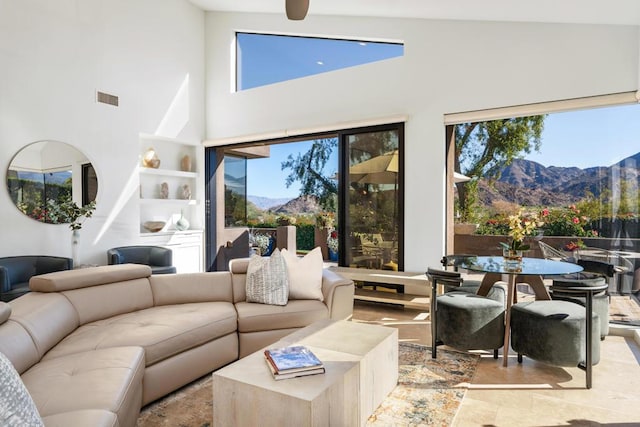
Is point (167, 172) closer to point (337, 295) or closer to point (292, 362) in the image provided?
point (337, 295)

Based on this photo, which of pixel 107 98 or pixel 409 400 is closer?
pixel 409 400

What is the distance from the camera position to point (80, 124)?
4977 mm

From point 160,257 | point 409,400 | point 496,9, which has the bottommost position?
point 409,400

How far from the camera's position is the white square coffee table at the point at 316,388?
1.73 meters

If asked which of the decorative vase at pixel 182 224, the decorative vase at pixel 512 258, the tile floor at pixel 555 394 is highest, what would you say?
the decorative vase at pixel 182 224

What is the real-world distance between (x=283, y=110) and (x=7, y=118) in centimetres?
333

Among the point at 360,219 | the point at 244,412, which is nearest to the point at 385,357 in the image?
the point at 244,412

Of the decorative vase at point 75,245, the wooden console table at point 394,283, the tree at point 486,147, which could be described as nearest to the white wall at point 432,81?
the wooden console table at point 394,283

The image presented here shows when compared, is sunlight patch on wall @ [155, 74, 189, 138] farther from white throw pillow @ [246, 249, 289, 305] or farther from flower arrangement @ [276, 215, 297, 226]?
white throw pillow @ [246, 249, 289, 305]

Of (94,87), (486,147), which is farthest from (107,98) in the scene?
(486,147)

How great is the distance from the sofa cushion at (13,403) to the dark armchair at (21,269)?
3163 millimetres

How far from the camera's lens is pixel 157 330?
252 cm

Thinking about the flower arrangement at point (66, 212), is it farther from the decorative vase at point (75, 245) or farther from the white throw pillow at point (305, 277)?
the white throw pillow at point (305, 277)

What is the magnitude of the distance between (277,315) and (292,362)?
1.15 metres
